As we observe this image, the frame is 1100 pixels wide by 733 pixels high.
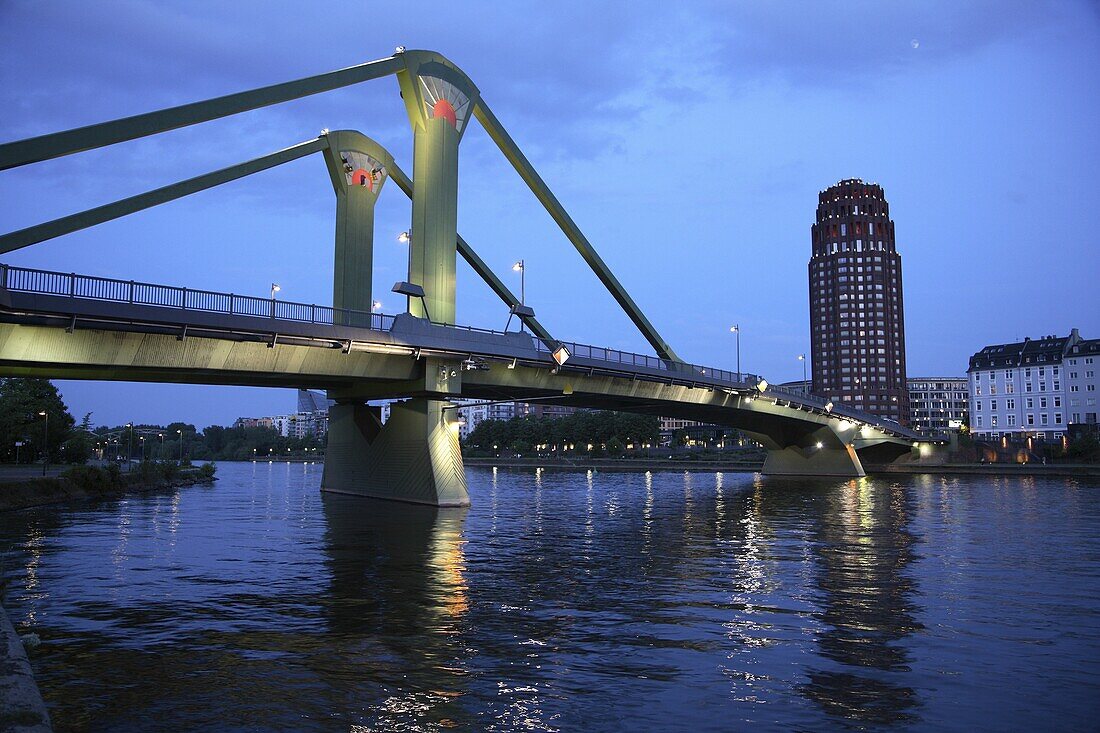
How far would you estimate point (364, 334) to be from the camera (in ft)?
135

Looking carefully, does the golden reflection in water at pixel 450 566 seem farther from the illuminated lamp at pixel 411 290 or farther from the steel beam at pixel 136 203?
the steel beam at pixel 136 203

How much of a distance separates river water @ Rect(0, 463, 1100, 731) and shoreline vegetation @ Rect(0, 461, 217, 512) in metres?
15.6

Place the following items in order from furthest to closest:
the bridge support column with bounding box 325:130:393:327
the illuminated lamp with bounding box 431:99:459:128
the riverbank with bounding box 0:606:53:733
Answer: the bridge support column with bounding box 325:130:393:327 < the illuminated lamp with bounding box 431:99:459:128 < the riverbank with bounding box 0:606:53:733

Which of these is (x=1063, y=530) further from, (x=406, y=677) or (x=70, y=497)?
(x=70, y=497)

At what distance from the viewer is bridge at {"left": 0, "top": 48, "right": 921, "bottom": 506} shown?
33844 millimetres

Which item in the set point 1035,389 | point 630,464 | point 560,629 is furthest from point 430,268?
point 1035,389

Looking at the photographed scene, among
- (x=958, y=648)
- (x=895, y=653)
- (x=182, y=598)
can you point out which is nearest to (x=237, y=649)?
(x=182, y=598)

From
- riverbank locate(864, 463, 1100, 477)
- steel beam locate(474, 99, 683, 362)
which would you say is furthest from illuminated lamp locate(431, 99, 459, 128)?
riverbank locate(864, 463, 1100, 477)

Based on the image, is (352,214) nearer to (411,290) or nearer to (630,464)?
(411,290)

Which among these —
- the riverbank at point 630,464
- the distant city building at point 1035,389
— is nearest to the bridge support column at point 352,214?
the riverbank at point 630,464

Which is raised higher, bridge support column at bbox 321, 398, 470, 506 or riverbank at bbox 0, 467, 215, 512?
bridge support column at bbox 321, 398, 470, 506

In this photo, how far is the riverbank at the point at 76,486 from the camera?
1815 inches

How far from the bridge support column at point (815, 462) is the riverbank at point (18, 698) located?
92663 mm

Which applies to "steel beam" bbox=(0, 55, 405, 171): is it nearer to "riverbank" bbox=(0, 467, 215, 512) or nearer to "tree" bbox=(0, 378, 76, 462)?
"riverbank" bbox=(0, 467, 215, 512)
